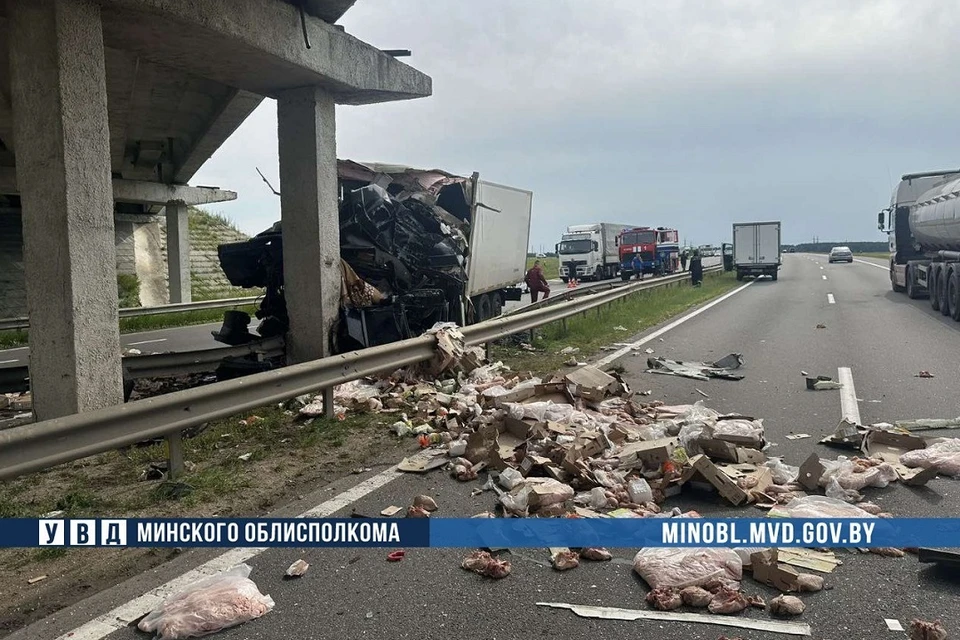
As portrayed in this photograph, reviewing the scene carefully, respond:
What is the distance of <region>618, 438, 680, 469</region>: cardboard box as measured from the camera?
17.1ft

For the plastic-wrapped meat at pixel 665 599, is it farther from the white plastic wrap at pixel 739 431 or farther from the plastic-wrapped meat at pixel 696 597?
the white plastic wrap at pixel 739 431

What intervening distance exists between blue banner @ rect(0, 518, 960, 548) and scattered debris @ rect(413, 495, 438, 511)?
64 centimetres

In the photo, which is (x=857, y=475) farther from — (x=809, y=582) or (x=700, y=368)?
(x=700, y=368)

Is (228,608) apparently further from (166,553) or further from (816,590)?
(816,590)

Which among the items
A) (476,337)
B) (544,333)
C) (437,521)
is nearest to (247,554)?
(437,521)

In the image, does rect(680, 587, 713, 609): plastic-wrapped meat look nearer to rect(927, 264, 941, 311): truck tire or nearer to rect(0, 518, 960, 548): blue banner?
rect(0, 518, 960, 548): blue banner

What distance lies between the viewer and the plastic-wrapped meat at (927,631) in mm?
3043

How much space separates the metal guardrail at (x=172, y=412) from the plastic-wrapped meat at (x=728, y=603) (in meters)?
3.61

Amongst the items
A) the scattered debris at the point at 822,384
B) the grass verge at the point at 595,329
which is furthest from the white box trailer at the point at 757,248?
the scattered debris at the point at 822,384

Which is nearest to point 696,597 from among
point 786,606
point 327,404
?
point 786,606

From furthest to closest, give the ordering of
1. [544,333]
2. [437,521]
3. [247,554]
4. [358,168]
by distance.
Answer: [544,333] → [358,168] → [247,554] → [437,521]

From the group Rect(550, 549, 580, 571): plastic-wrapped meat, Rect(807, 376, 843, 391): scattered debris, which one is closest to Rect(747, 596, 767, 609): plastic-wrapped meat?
Rect(550, 549, 580, 571): plastic-wrapped meat

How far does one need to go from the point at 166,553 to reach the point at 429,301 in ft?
23.3

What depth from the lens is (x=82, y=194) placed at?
6.62 metres
